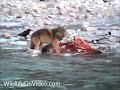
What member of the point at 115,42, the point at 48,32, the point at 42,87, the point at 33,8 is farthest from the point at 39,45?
the point at 33,8

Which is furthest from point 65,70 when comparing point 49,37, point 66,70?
point 49,37

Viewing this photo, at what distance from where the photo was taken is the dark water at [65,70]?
26.4ft

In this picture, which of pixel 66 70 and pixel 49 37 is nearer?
pixel 66 70

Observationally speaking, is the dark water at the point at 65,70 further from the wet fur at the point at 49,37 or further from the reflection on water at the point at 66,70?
the wet fur at the point at 49,37

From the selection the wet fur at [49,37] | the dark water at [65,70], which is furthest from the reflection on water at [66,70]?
the wet fur at [49,37]

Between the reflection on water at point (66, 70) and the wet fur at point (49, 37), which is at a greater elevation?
the wet fur at point (49, 37)

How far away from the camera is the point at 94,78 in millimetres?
8508

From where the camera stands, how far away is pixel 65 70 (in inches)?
362

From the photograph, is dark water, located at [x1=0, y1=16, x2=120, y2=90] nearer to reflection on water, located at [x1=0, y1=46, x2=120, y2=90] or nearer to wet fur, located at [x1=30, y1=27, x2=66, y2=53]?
reflection on water, located at [x1=0, y1=46, x2=120, y2=90]

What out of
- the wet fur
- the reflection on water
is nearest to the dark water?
the reflection on water

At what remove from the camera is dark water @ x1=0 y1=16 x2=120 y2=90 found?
8.05 m

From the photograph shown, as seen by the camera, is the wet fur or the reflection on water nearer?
the reflection on water

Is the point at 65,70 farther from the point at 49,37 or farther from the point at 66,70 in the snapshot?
the point at 49,37

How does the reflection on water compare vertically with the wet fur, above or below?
below
